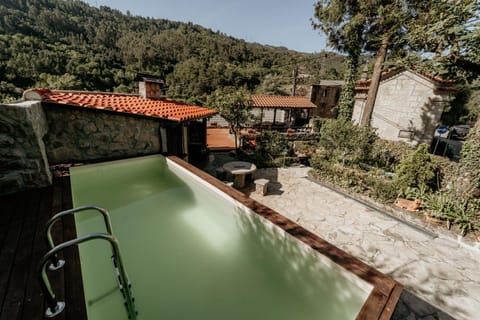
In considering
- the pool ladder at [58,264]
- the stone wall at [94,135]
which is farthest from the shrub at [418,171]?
the stone wall at [94,135]

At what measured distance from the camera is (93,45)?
44.3 meters

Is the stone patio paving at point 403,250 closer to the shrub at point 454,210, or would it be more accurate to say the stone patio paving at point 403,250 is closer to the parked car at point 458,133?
the shrub at point 454,210

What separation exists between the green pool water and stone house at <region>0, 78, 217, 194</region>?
1.05 metres

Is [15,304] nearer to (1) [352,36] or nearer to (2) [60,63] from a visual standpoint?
(1) [352,36]

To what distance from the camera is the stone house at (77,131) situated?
4395 millimetres

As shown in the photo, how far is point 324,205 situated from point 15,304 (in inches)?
293

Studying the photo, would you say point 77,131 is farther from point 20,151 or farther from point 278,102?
point 278,102

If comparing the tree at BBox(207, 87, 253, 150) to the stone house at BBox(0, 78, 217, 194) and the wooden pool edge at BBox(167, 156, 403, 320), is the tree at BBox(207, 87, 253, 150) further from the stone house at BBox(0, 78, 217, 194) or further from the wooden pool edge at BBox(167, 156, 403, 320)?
the wooden pool edge at BBox(167, 156, 403, 320)

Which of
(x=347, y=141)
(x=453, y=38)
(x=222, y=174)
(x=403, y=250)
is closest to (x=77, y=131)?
(x=222, y=174)

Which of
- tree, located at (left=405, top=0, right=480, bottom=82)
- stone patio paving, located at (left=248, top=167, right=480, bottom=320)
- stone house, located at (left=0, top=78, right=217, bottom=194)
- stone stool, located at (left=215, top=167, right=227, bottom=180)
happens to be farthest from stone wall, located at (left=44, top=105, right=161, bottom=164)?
tree, located at (left=405, top=0, right=480, bottom=82)

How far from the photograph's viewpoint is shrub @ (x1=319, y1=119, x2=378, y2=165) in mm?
9125

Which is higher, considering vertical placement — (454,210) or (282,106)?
(282,106)

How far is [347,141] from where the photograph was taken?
9.17 meters

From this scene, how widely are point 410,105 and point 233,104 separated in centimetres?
1235
